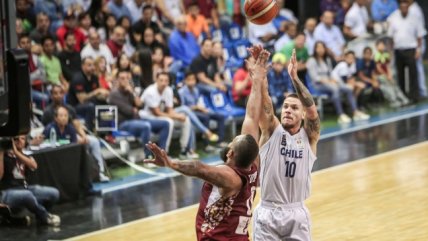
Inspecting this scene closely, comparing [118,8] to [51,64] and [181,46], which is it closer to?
[181,46]

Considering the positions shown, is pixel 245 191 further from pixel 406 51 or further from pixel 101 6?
pixel 406 51

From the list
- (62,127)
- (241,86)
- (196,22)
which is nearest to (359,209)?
(62,127)

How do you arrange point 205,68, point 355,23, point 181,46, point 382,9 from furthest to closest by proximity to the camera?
point 382,9 < point 355,23 < point 181,46 < point 205,68

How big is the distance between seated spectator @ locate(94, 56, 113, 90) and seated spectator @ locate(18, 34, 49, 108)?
0.91 meters

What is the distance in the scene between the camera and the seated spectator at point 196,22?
20.7 m

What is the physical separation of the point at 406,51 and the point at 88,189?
1006cm

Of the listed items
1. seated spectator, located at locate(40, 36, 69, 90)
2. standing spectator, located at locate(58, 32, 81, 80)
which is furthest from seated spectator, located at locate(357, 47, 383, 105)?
seated spectator, located at locate(40, 36, 69, 90)

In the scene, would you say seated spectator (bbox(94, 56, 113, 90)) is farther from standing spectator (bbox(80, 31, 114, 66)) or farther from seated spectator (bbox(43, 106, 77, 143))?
seated spectator (bbox(43, 106, 77, 143))

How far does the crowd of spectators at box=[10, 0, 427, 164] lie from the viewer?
1714cm

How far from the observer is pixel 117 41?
62.0ft

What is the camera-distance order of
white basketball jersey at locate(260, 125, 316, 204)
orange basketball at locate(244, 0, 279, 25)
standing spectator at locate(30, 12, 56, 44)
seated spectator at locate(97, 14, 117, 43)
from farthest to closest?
seated spectator at locate(97, 14, 117, 43) → standing spectator at locate(30, 12, 56, 44) → orange basketball at locate(244, 0, 279, 25) → white basketball jersey at locate(260, 125, 316, 204)

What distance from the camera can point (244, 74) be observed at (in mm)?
19250

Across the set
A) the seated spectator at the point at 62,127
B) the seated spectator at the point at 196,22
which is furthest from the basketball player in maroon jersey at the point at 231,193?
the seated spectator at the point at 196,22

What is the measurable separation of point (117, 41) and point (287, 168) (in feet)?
31.6
